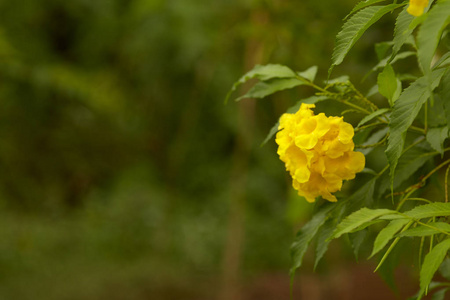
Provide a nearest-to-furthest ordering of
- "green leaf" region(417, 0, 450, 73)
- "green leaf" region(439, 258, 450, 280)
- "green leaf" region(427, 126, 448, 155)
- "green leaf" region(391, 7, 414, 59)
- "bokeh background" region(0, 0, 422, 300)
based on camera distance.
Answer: "green leaf" region(417, 0, 450, 73), "green leaf" region(391, 7, 414, 59), "green leaf" region(427, 126, 448, 155), "green leaf" region(439, 258, 450, 280), "bokeh background" region(0, 0, 422, 300)

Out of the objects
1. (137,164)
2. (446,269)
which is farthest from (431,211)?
(137,164)

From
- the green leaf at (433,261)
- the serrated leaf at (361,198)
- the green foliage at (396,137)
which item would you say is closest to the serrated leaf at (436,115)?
the green foliage at (396,137)

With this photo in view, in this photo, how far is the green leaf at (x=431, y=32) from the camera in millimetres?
420

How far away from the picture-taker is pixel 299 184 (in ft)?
2.08

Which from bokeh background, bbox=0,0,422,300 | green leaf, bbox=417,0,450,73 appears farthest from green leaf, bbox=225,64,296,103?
bokeh background, bbox=0,0,422,300

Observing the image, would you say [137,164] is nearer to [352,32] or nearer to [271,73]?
[271,73]

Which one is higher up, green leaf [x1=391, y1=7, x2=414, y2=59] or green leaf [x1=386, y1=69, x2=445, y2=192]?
green leaf [x1=391, y1=7, x2=414, y2=59]

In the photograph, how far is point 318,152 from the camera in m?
0.62

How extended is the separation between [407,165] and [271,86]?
219 mm

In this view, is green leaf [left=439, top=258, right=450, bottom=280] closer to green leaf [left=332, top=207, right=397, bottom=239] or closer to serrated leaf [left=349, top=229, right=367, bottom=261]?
serrated leaf [left=349, top=229, right=367, bottom=261]

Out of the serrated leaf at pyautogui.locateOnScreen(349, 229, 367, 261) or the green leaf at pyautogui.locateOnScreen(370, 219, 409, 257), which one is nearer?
the green leaf at pyautogui.locateOnScreen(370, 219, 409, 257)

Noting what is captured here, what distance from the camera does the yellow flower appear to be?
0.51 metres

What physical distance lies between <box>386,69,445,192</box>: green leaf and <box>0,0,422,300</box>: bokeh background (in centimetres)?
219

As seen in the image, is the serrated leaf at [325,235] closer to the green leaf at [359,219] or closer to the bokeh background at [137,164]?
the green leaf at [359,219]
